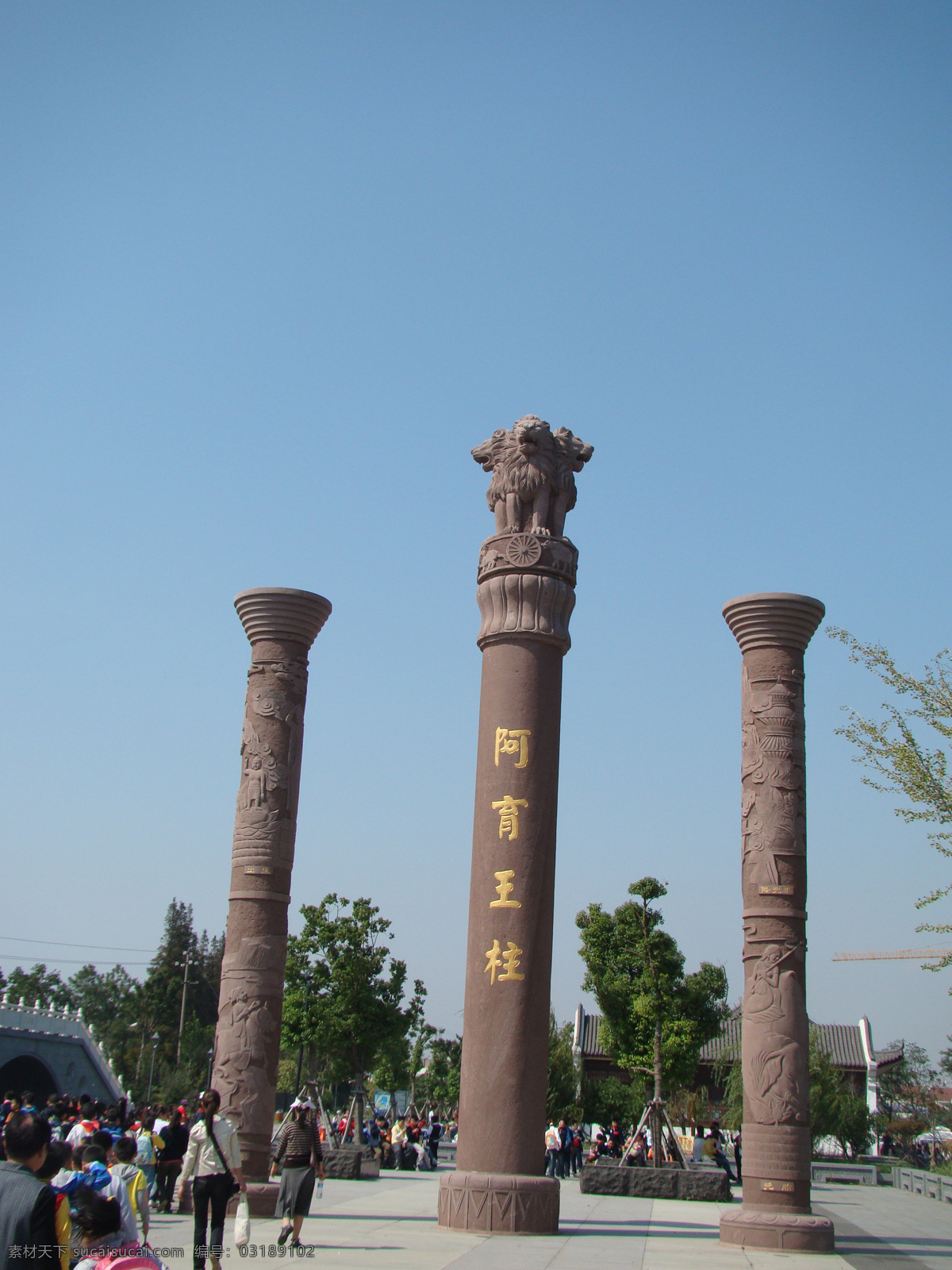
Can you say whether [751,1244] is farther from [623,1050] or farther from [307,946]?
[307,946]

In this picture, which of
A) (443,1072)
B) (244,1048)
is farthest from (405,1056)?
(244,1048)

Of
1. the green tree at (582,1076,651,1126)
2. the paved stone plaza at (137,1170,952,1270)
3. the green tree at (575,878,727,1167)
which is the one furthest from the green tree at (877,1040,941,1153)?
the paved stone plaza at (137,1170,952,1270)

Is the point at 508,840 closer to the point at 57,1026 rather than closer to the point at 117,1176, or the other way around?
the point at 117,1176

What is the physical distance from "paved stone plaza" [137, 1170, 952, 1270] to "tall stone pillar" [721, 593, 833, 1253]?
2.14ft

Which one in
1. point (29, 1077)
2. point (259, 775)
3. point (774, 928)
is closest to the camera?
point (774, 928)

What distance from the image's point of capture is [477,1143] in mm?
11164

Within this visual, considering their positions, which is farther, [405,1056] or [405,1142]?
[405,1056]

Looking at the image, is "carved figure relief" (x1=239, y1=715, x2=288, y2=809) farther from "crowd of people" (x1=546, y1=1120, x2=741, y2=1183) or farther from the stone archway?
the stone archway

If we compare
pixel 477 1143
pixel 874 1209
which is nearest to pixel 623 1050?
pixel 874 1209

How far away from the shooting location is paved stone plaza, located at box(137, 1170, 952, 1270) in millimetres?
9414

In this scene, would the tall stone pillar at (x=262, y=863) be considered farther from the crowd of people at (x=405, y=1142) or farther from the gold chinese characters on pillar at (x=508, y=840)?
the crowd of people at (x=405, y=1142)

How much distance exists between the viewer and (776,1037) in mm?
12562

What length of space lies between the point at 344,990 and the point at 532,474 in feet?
50.3

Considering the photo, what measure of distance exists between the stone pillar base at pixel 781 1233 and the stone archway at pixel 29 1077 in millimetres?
27813
